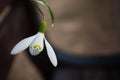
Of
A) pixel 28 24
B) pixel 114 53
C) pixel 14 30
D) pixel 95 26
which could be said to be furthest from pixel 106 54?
pixel 14 30

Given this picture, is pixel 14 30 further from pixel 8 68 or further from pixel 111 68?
pixel 111 68

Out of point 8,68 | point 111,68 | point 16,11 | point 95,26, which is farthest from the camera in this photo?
point 95,26

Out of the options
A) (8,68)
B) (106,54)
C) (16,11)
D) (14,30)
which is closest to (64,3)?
(106,54)

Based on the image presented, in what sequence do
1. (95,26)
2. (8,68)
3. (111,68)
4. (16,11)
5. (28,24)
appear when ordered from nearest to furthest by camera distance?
(8,68)
(16,11)
(28,24)
(111,68)
(95,26)

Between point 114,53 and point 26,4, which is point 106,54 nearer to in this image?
point 114,53

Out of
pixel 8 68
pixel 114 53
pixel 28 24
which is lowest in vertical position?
pixel 114 53

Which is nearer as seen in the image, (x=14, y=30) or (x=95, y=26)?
(x=14, y=30)

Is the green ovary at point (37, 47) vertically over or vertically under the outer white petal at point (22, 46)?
under

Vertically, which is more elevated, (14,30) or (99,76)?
(14,30)

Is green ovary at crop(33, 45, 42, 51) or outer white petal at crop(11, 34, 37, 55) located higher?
outer white petal at crop(11, 34, 37, 55)
